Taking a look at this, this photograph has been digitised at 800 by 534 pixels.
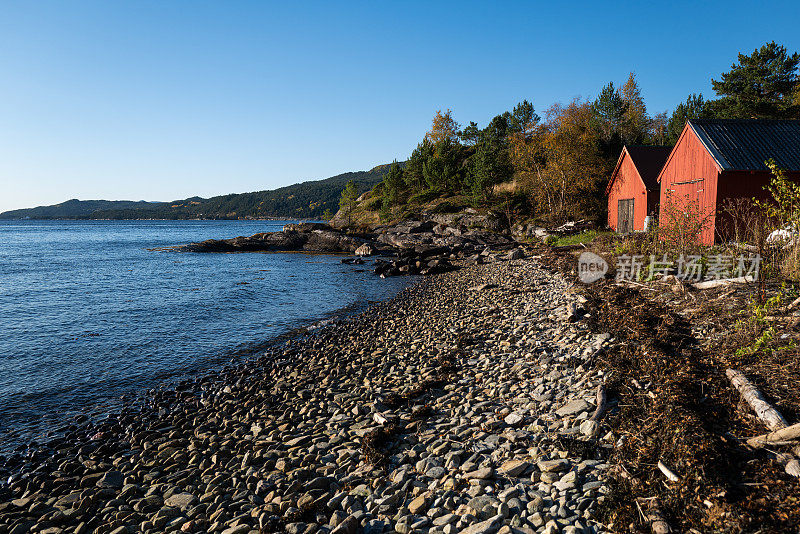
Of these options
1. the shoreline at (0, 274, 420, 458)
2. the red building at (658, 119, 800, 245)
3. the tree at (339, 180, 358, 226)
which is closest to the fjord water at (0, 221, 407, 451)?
the shoreline at (0, 274, 420, 458)

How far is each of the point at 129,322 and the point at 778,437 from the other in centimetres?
2110

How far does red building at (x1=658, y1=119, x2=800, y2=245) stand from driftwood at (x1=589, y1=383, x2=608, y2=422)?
50.2 feet

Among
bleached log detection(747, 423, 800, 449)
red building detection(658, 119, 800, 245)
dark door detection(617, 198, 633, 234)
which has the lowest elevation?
bleached log detection(747, 423, 800, 449)

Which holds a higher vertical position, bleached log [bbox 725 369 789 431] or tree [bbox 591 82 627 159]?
tree [bbox 591 82 627 159]

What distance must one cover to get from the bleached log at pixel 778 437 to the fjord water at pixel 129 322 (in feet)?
40.5

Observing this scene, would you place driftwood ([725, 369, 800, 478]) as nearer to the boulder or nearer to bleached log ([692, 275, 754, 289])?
bleached log ([692, 275, 754, 289])

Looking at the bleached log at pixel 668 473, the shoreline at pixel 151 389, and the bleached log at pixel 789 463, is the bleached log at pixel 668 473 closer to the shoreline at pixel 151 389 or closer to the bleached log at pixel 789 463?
the bleached log at pixel 789 463

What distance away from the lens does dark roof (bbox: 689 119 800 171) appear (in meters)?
20.1

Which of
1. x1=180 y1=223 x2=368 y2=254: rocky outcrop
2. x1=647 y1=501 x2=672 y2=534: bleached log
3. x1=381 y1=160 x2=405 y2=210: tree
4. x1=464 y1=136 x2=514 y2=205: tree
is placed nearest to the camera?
x1=647 y1=501 x2=672 y2=534: bleached log

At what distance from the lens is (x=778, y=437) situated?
4734 millimetres

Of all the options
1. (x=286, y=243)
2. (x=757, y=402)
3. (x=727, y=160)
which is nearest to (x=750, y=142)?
(x=727, y=160)

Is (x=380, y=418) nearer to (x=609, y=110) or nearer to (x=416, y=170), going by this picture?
(x=609, y=110)

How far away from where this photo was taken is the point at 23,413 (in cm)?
988

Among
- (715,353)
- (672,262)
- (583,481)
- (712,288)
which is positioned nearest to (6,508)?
(583,481)
